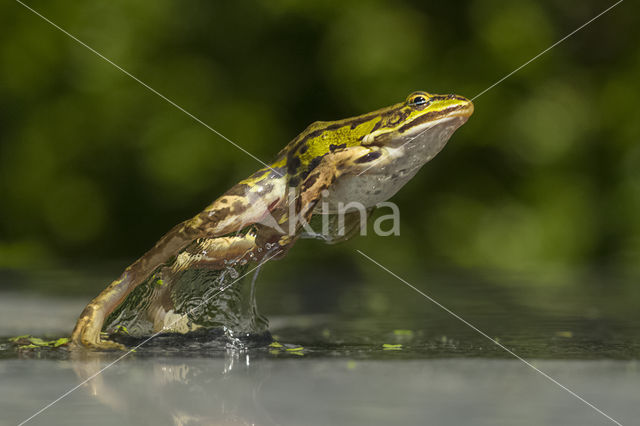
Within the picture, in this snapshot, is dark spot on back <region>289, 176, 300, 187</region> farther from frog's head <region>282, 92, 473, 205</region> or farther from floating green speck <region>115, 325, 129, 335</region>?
floating green speck <region>115, 325, 129, 335</region>

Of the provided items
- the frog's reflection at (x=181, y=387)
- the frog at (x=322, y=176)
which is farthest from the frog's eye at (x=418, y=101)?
the frog's reflection at (x=181, y=387)

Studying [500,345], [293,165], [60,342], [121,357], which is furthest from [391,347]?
[60,342]

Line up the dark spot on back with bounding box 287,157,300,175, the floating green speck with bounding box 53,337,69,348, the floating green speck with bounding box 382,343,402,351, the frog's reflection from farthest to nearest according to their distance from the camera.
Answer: the dark spot on back with bounding box 287,157,300,175 → the floating green speck with bounding box 53,337,69,348 → the floating green speck with bounding box 382,343,402,351 → the frog's reflection

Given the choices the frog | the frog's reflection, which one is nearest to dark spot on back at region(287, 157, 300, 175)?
the frog

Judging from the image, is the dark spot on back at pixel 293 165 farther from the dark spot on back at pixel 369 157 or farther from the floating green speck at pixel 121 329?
the floating green speck at pixel 121 329

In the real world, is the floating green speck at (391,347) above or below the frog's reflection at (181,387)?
above

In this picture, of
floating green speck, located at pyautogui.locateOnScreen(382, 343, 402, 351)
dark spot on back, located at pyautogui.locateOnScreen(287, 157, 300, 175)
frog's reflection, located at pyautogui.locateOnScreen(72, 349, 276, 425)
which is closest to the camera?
frog's reflection, located at pyautogui.locateOnScreen(72, 349, 276, 425)

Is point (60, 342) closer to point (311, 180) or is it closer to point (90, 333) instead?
point (90, 333)
